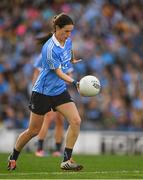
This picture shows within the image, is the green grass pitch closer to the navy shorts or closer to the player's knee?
the player's knee

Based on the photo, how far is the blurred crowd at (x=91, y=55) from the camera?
18.8 m

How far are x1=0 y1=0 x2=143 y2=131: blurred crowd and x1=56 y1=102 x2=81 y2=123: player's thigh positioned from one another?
7.95 metres

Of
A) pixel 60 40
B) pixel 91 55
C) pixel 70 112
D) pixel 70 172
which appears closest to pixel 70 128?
pixel 70 112

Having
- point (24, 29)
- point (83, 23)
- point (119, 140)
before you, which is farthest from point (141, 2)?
point (119, 140)

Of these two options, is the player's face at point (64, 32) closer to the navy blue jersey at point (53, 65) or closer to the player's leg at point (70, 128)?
the navy blue jersey at point (53, 65)

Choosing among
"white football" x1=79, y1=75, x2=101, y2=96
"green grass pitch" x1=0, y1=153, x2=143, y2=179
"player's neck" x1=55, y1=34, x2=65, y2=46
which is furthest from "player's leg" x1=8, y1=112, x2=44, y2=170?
"player's neck" x1=55, y1=34, x2=65, y2=46

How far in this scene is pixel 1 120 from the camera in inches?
736

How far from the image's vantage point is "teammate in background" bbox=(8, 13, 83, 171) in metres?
9.97

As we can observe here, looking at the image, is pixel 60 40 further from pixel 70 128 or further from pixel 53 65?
pixel 70 128

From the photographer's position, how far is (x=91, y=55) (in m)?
20.2

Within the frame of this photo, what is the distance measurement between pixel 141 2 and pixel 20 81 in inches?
207

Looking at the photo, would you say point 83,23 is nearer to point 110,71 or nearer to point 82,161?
point 110,71

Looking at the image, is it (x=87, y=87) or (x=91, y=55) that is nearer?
(x=87, y=87)

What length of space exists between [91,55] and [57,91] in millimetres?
10129
